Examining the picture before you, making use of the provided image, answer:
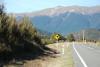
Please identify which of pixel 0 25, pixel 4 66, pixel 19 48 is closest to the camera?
pixel 4 66

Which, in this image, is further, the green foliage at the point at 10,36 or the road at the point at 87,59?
the green foliage at the point at 10,36

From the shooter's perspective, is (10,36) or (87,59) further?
(87,59)

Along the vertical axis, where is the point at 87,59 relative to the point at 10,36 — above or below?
below

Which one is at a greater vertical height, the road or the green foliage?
the green foliage

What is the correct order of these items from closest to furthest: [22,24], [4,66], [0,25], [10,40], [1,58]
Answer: [4,66], [1,58], [0,25], [10,40], [22,24]

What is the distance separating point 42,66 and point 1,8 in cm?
685

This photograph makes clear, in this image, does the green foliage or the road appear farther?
the green foliage

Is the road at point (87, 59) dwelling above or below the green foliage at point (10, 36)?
below

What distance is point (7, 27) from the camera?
30312 millimetres

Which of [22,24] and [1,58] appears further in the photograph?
[22,24]

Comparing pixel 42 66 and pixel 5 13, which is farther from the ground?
pixel 5 13

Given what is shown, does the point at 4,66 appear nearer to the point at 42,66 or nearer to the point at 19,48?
the point at 42,66

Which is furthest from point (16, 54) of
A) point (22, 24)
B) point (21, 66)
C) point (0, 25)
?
point (22, 24)

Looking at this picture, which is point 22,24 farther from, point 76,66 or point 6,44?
point 76,66
